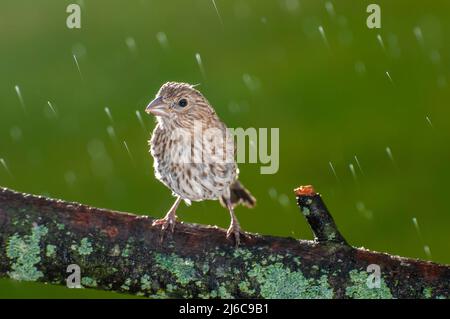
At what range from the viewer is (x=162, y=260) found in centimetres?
426

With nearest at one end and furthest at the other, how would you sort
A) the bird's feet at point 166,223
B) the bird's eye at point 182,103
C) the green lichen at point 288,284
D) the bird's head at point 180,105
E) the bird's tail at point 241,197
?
the green lichen at point 288,284 → the bird's feet at point 166,223 → the bird's head at point 180,105 → the bird's eye at point 182,103 → the bird's tail at point 241,197

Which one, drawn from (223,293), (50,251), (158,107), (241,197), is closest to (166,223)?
(223,293)

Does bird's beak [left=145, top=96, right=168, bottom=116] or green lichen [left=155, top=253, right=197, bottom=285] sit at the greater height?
bird's beak [left=145, top=96, right=168, bottom=116]

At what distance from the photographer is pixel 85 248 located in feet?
14.0

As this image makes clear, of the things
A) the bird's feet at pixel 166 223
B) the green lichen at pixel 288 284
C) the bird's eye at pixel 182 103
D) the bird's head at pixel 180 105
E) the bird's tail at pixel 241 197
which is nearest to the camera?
the green lichen at pixel 288 284

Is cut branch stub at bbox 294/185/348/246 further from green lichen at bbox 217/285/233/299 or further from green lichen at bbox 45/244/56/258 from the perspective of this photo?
green lichen at bbox 45/244/56/258

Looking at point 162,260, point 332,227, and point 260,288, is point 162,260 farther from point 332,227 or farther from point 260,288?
point 332,227

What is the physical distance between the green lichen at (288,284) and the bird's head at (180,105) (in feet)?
4.56

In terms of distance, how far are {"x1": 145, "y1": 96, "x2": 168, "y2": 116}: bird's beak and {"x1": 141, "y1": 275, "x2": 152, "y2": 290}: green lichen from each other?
3.83 feet

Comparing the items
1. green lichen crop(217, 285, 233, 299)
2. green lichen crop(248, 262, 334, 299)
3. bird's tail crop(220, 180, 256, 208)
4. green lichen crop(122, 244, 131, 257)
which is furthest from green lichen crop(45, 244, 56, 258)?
bird's tail crop(220, 180, 256, 208)

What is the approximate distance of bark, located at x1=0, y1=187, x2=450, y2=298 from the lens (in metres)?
4.20

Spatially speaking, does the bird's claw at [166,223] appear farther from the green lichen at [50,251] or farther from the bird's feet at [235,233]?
the green lichen at [50,251]

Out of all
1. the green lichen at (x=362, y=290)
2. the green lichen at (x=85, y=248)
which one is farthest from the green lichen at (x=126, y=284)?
the green lichen at (x=362, y=290)

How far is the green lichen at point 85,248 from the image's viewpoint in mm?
4254
